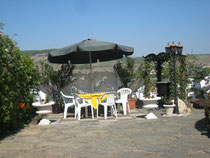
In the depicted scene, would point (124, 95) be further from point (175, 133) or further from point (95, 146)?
point (95, 146)

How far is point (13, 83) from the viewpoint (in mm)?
5617

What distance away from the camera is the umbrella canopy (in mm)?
7859

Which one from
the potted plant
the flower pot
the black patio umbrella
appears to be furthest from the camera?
the potted plant

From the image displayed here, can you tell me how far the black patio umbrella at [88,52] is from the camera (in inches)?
309

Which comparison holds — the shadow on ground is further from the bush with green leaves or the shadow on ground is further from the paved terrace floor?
the bush with green leaves

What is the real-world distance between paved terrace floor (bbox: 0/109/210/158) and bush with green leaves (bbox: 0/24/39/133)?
15.8 inches

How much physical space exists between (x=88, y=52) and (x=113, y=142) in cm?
619

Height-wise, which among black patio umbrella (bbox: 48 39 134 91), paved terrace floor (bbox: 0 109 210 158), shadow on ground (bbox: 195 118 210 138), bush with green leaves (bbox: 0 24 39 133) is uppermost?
black patio umbrella (bbox: 48 39 134 91)

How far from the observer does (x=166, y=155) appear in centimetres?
365

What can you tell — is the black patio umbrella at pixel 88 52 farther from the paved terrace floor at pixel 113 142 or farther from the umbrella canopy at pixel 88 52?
the paved terrace floor at pixel 113 142

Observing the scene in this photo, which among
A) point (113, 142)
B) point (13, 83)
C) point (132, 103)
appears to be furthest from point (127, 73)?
point (113, 142)

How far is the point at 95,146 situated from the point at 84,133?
1.23 metres

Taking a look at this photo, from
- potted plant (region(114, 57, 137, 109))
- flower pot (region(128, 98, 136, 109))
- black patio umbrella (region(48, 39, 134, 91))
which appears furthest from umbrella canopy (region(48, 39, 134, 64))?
flower pot (region(128, 98, 136, 109))

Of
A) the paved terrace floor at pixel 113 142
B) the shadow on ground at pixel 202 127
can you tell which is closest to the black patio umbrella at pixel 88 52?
the paved terrace floor at pixel 113 142
